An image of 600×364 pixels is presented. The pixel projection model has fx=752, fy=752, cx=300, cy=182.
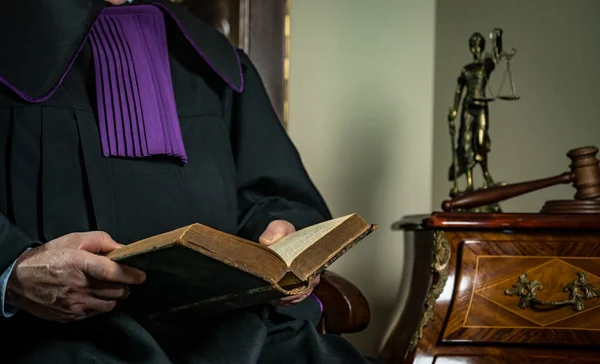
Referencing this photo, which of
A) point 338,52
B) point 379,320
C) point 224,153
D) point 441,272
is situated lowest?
point 379,320

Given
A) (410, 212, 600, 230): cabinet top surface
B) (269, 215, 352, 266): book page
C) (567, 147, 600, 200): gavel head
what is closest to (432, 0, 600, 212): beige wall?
(567, 147, 600, 200): gavel head

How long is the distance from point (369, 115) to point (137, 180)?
2.80 ft

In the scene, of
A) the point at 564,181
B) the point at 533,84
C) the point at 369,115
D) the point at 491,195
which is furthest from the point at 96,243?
the point at 533,84

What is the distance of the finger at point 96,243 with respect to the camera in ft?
2.68

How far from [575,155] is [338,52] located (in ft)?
2.33

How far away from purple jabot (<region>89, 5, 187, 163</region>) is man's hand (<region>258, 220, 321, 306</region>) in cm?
19

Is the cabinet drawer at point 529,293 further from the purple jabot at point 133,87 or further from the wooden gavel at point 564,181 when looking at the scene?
the purple jabot at point 133,87

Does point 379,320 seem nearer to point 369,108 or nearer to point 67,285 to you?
point 369,108

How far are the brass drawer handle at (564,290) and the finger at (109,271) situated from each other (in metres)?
0.67

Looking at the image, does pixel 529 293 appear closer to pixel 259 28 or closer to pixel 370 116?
pixel 370 116

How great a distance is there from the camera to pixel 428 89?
6.11ft

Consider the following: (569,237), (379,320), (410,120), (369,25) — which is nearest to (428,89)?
(410,120)

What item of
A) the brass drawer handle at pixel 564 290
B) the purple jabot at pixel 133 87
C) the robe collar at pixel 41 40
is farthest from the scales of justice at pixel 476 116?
the robe collar at pixel 41 40

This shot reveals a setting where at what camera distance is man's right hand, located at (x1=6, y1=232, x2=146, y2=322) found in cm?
77
